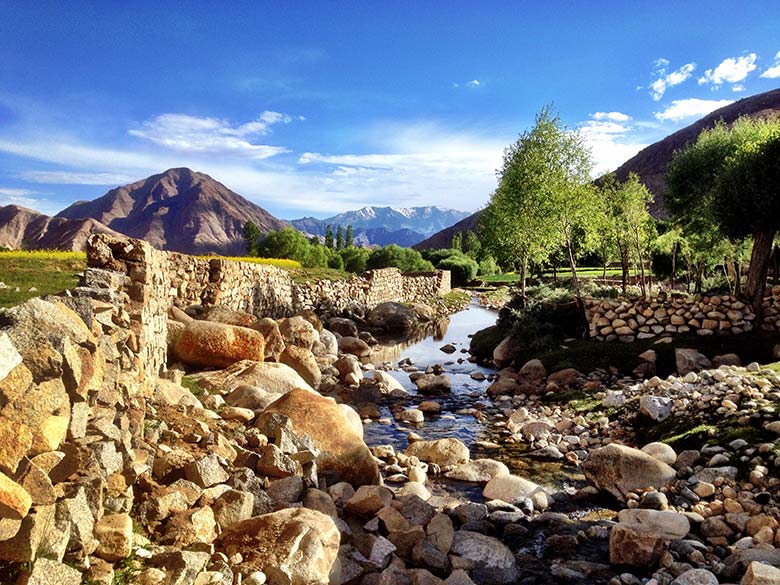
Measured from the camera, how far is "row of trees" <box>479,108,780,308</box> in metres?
17.0

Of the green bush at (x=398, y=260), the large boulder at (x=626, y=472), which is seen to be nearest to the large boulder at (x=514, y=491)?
the large boulder at (x=626, y=472)

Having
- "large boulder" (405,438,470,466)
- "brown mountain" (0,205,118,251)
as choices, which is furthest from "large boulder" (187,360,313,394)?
"brown mountain" (0,205,118,251)

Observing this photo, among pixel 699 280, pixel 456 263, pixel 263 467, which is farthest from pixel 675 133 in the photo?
pixel 263 467

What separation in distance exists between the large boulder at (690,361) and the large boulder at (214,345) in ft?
35.4

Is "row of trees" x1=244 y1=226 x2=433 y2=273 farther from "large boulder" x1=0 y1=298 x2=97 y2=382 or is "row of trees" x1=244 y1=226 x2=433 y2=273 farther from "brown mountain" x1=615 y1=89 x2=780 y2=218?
"brown mountain" x1=615 y1=89 x2=780 y2=218

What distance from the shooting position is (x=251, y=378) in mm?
11242

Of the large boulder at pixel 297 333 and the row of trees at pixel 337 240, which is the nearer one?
the large boulder at pixel 297 333

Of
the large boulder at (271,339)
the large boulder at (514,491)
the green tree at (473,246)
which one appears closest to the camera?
the large boulder at (514,491)

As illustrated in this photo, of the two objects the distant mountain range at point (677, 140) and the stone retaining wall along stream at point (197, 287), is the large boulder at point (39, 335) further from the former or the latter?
the distant mountain range at point (677, 140)

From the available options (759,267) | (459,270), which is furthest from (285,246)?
(759,267)

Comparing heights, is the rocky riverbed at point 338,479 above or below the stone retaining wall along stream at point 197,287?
below

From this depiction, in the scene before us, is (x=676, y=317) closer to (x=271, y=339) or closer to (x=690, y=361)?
(x=690, y=361)

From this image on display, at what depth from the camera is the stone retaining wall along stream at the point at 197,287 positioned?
29.1 ft

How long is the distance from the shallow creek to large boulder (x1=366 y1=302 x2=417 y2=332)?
855 cm
